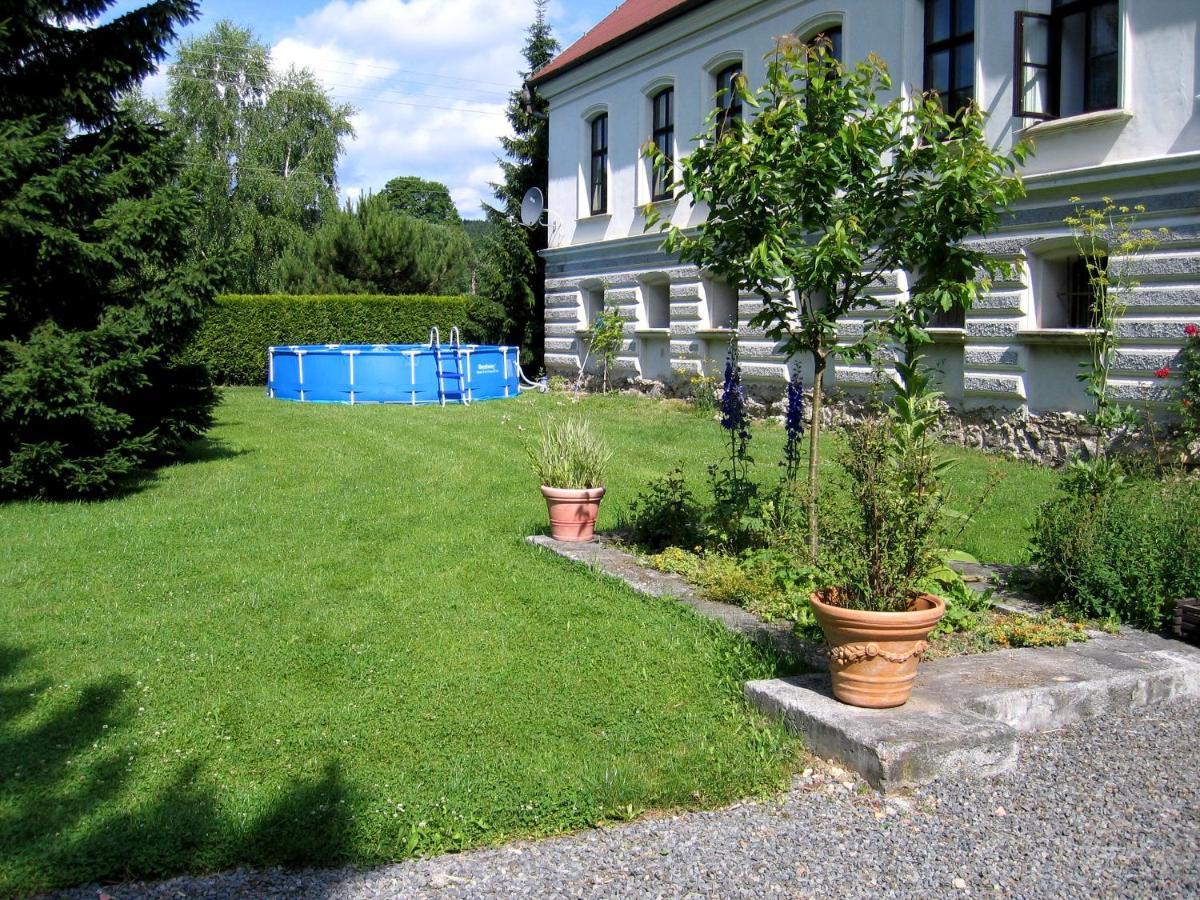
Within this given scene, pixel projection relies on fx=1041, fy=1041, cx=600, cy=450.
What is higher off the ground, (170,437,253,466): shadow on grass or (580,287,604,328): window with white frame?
(580,287,604,328): window with white frame

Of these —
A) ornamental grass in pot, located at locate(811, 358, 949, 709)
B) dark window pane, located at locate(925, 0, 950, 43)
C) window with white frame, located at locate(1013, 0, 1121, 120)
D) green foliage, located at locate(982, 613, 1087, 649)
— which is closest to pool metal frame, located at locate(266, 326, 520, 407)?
dark window pane, located at locate(925, 0, 950, 43)

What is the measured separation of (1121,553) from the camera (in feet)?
20.8

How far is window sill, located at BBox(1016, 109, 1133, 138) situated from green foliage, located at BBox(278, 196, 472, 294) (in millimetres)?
23889

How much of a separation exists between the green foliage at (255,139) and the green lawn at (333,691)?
29451 mm

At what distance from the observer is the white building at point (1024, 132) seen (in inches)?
468

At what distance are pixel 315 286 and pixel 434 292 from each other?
3.99 metres

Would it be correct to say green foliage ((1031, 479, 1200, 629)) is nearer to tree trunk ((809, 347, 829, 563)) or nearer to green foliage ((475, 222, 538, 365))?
tree trunk ((809, 347, 829, 563))

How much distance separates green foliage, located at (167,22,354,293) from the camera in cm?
3734

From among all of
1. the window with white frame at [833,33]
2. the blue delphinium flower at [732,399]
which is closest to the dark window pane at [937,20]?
the window with white frame at [833,33]

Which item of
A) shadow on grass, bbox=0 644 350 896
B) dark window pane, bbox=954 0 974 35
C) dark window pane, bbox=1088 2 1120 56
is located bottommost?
shadow on grass, bbox=0 644 350 896

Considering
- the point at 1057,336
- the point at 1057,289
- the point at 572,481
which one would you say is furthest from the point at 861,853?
the point at 1057,289

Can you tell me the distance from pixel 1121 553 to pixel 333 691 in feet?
15.4

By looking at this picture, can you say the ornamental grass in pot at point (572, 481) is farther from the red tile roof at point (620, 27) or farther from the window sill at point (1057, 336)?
the red tile roof at point (620, 27)

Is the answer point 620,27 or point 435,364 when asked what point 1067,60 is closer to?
point 620,27
